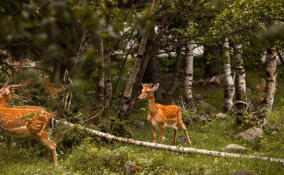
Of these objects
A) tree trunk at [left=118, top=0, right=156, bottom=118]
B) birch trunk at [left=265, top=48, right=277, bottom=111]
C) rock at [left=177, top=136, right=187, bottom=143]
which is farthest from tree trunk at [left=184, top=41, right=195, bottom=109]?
tree trunk at [left=118, top=0, right=156, bottom=118]

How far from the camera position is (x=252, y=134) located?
1058 cm

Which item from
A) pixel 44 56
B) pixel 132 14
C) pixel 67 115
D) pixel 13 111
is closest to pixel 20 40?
pixel 44 56

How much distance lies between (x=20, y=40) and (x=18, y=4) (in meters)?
0.95

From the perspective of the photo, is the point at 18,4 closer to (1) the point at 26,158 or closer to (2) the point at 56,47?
(2) the point at 56,47

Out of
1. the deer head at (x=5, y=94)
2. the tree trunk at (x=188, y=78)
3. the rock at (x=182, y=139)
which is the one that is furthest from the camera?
the tree trunk at (x=188, y=78)

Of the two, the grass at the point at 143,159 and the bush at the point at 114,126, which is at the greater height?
the bush at the point at 114,126

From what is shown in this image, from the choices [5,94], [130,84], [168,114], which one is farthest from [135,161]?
[5,94]

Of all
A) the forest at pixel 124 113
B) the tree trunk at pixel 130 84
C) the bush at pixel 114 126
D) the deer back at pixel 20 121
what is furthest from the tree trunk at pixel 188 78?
the deer back at pixel 20 121

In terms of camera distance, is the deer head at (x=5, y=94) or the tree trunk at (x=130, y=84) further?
the tree trunk at (x=130, y=84)

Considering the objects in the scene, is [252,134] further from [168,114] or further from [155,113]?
[155,113]

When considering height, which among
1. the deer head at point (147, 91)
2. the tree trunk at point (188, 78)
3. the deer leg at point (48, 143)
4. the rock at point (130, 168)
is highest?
the tree trunk at point (188, 78)

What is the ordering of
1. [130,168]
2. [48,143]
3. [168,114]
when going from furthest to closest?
[168,114] < [48,143] < [130,168]

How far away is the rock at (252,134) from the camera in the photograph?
10.4 m

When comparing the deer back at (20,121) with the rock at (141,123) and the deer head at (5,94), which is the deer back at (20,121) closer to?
the deer head at (5,94)
